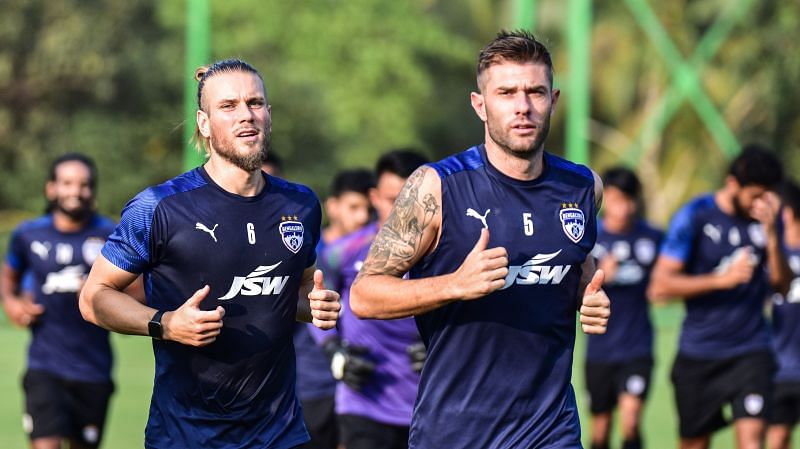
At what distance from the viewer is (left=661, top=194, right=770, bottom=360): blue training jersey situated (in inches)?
386

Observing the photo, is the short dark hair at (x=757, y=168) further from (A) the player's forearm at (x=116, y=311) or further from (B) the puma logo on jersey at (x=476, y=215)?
(A) the player's forearm at (x=116, y=311)

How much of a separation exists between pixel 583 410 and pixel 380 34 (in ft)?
93.3

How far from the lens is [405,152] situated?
8.49 m

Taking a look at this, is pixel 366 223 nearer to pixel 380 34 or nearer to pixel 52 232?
pixel 52 232

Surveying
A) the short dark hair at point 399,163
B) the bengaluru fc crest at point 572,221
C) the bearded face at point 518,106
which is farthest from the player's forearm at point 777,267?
the bearded face at point 518,106

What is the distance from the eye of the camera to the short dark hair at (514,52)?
563cm

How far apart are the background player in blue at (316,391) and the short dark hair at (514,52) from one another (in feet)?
13.7

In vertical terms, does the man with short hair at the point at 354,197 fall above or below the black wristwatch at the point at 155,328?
above

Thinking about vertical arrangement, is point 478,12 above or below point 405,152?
above

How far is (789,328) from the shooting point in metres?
11.2

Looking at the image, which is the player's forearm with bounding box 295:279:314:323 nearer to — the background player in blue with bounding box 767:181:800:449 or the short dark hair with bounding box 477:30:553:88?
the short dark hair with bounding box 477:30:553:88

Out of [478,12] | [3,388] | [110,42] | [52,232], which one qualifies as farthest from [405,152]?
[478,12]

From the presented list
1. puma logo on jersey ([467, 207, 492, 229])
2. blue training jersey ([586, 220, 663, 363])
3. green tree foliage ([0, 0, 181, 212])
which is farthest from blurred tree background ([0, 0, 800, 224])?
puma logo on jersey ([467, 207, 492, 229])

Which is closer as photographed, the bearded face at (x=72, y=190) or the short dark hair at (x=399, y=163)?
the short dark hair at (x=399, y=163)
